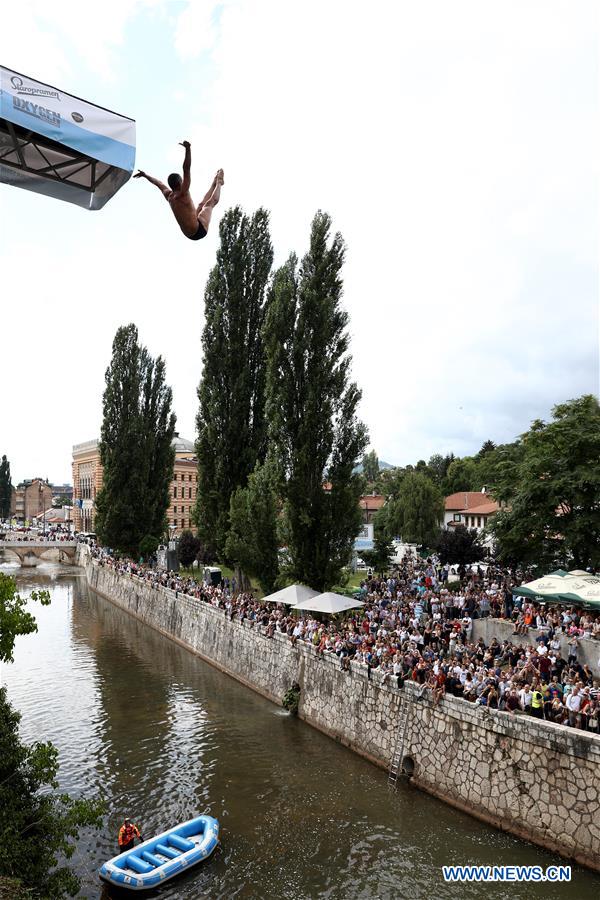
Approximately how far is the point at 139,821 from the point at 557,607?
15.4 m

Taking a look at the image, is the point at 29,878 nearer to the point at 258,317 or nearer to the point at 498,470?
the point at 498,470

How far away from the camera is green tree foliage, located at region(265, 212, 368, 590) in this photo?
27.7m

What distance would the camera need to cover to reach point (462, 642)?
21.1 metres

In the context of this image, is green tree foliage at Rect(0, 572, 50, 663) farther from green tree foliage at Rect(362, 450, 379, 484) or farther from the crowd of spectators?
green tree foliage at Rect(362, 450, 379, 484)

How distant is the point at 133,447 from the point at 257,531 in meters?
26.7

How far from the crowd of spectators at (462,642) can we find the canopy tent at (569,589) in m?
1.13

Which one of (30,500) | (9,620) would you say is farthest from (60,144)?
(30,500)

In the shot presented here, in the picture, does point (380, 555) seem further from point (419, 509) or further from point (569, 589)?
point (569, 589)

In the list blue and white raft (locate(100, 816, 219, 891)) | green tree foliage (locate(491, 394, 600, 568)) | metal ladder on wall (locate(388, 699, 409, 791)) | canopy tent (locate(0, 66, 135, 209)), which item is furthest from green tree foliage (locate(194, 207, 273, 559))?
canopy tent (locate(0, 66, 135, 209))

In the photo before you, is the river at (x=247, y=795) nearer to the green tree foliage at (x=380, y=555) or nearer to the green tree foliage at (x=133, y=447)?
the green tree foliage at (x=380, y=555)

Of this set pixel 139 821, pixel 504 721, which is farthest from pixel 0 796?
pixel 504 721

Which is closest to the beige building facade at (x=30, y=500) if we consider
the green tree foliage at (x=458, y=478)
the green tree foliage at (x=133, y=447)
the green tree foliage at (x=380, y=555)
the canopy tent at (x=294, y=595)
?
the green tree foliage at (x=458, y=478)

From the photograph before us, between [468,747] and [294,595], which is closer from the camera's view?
[468,747]

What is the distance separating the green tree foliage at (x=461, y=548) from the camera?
38281mm
